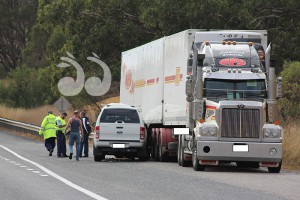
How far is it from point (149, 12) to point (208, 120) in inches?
927

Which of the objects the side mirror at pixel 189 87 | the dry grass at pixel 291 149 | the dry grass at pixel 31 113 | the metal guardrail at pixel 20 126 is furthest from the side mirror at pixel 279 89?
the dry grass at pixel 31 113

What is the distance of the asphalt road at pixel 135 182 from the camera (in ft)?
54.4

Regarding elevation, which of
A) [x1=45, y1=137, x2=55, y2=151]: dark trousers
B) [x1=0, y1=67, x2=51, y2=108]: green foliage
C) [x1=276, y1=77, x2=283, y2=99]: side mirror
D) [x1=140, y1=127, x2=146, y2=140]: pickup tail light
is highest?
[x1=0, y1=67, x2=51, y2=108]: green foliage

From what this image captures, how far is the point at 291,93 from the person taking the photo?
35.2 m

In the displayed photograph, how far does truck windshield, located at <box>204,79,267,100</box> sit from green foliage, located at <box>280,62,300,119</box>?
10.1m

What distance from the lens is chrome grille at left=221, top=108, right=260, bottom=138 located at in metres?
23.8

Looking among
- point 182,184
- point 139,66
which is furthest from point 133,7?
point 182,184

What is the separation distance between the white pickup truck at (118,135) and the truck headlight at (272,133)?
651 cm

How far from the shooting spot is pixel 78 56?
54500 mm

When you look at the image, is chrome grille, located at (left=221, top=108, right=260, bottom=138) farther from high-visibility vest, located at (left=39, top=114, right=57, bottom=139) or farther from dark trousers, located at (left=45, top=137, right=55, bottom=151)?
high-visibility vest, located at (left=39, top=114, right=57, bottom=139)

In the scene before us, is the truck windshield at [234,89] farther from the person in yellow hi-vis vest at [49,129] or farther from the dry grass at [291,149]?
the person in yellow hi-vis vest at [49,129]

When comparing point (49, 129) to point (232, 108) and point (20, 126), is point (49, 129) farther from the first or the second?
point (20, 126)

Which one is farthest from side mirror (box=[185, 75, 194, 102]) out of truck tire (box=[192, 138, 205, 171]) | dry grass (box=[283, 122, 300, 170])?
dry grass (box=[283, 122, 300, 170])

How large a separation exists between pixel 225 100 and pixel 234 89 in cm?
45
